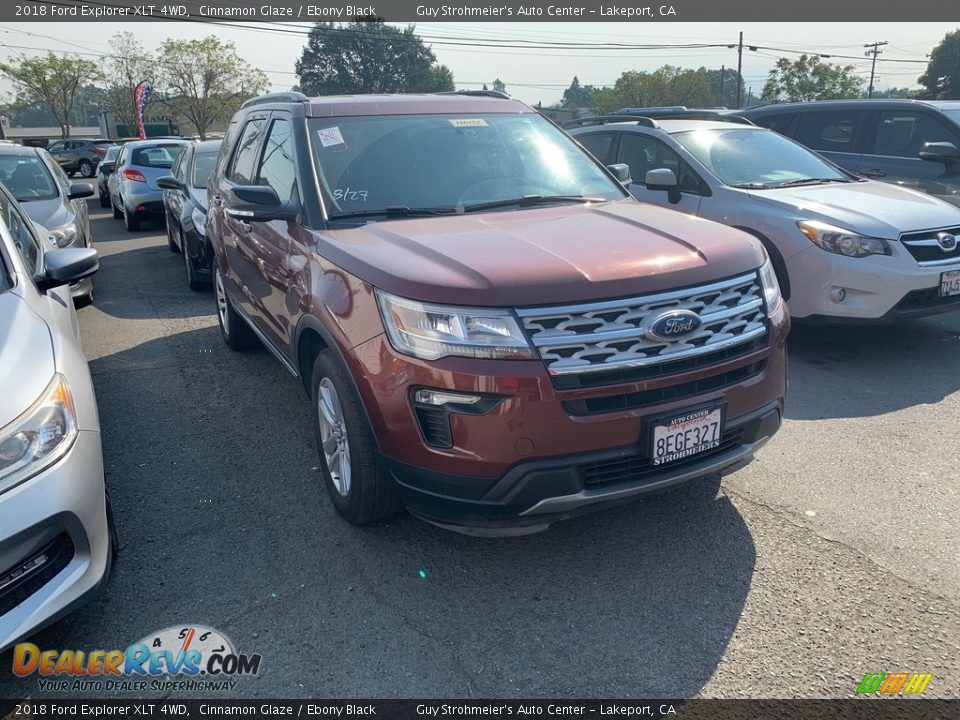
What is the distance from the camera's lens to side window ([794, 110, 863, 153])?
827 centimetres

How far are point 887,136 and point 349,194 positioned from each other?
6.74m

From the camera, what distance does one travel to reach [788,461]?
4031 millimetres

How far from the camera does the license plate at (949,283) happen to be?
17.7 feet

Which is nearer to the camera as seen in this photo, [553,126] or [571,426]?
[571,426]

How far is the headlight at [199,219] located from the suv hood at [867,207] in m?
5.21

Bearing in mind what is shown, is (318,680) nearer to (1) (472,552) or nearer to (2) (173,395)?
(1) (472,552)

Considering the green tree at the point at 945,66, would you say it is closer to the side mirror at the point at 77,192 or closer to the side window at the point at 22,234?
the side mirror at the point at 77,192

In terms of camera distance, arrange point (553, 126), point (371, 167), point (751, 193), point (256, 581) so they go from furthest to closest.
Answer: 1. point (751, 193)
2. point (553, 126)
3. point (371, 167)
4. point (256, 581)

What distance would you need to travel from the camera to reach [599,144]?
7.84 metres

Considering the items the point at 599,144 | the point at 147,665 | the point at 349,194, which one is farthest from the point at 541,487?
the point at 599,144

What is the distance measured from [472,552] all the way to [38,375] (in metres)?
1.85

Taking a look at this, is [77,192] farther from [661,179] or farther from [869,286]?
[869,286]

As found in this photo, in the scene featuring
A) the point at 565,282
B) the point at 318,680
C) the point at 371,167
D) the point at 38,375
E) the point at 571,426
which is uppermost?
the point at 371,167

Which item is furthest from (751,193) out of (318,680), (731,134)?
(318,680)
